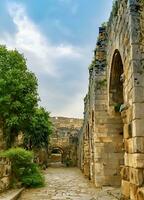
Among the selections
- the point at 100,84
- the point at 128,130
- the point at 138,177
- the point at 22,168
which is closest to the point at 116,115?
the point at 100,84

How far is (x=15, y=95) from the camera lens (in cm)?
1596

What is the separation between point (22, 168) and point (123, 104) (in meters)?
5.07

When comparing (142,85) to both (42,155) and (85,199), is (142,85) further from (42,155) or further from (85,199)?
(42,155)

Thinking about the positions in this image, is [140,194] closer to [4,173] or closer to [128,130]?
[128,130]

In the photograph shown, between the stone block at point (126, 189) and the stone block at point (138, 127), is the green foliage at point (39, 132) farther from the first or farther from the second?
the stone block at point (138, 127)

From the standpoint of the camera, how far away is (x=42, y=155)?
Answer: 88.1ft

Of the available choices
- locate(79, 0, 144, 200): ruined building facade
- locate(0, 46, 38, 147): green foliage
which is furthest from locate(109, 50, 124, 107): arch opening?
locate(0, 46, 38, 147): green foliage

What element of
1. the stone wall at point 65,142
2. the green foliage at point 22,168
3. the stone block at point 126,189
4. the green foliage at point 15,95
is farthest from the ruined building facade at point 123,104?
the stone wall at point 65,142

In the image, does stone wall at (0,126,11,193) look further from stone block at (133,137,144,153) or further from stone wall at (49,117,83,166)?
A: stone wall at (49,117,83,166)

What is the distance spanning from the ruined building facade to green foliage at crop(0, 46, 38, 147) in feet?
16.8

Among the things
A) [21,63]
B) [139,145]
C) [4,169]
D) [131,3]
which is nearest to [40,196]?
[4,169]

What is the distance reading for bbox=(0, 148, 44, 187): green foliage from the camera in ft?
34.2

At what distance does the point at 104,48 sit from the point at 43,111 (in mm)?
12155

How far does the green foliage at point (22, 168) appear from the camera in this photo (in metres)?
10.4
